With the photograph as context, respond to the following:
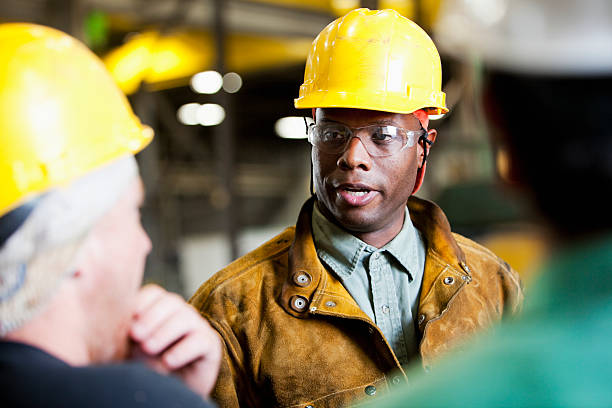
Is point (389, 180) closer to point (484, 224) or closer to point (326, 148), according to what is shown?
point (326, 148)

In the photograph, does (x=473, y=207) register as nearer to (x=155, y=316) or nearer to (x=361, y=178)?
(x=361, y=178)

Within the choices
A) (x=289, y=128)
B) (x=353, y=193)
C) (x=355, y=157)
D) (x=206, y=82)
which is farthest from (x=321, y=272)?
(x=289, y=128)

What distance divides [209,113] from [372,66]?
13.6 m

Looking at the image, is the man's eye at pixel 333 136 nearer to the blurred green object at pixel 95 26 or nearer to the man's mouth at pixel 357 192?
the man's mouth at pixel 357 192

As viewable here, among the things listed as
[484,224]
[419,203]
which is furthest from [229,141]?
[419,203]

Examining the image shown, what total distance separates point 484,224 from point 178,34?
5.78 m

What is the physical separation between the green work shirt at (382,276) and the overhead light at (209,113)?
13208 mm

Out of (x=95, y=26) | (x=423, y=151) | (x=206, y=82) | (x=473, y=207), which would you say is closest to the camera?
(x=423, y=151)

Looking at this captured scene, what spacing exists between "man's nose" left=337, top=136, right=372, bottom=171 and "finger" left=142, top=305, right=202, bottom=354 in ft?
3.26

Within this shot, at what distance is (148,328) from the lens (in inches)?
57.6

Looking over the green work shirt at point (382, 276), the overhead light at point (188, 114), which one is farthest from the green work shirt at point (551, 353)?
the overhead light at point (188, 114)

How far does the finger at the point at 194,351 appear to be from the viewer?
1492mm

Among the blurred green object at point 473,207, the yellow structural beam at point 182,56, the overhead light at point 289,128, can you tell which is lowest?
the overhead light at point 289,128

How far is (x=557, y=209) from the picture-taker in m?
0.93
